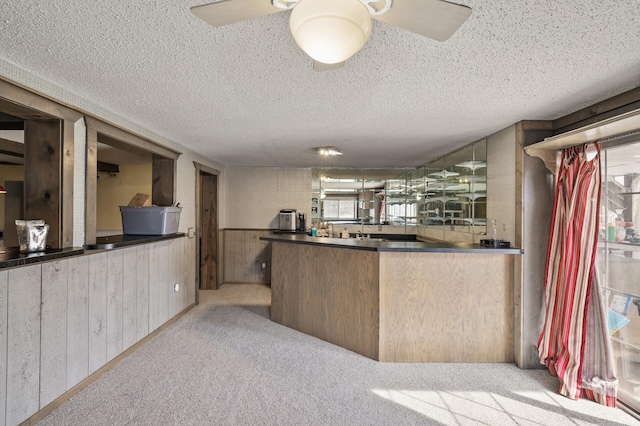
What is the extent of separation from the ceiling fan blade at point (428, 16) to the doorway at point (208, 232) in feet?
16.3

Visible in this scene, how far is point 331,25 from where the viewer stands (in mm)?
930

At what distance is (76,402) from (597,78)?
13.2 ft

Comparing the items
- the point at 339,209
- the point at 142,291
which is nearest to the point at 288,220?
the point at 339,209

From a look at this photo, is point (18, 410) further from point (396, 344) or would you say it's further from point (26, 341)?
point (396, 344)

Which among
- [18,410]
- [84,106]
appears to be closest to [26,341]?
[18,410]

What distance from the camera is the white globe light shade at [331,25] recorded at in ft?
3.05

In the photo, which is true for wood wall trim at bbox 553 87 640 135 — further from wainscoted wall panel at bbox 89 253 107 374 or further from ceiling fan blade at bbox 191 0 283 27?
wainscoted wall panel at bbox 89 253 107 374

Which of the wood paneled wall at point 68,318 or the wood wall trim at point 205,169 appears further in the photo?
the wood wall trim at point 205,169

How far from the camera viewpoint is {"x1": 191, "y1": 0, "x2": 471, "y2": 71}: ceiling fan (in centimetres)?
93

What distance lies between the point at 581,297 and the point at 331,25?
2.65 metres

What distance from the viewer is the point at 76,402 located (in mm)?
2223

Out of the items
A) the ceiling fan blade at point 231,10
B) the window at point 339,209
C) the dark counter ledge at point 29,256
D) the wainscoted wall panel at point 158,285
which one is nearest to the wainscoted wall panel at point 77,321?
the dark counter ledge at point 29,256

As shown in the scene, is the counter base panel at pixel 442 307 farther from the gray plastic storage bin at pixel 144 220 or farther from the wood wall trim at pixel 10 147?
the wood wall trim at pixel 10 147

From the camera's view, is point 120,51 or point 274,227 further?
point 274,227
